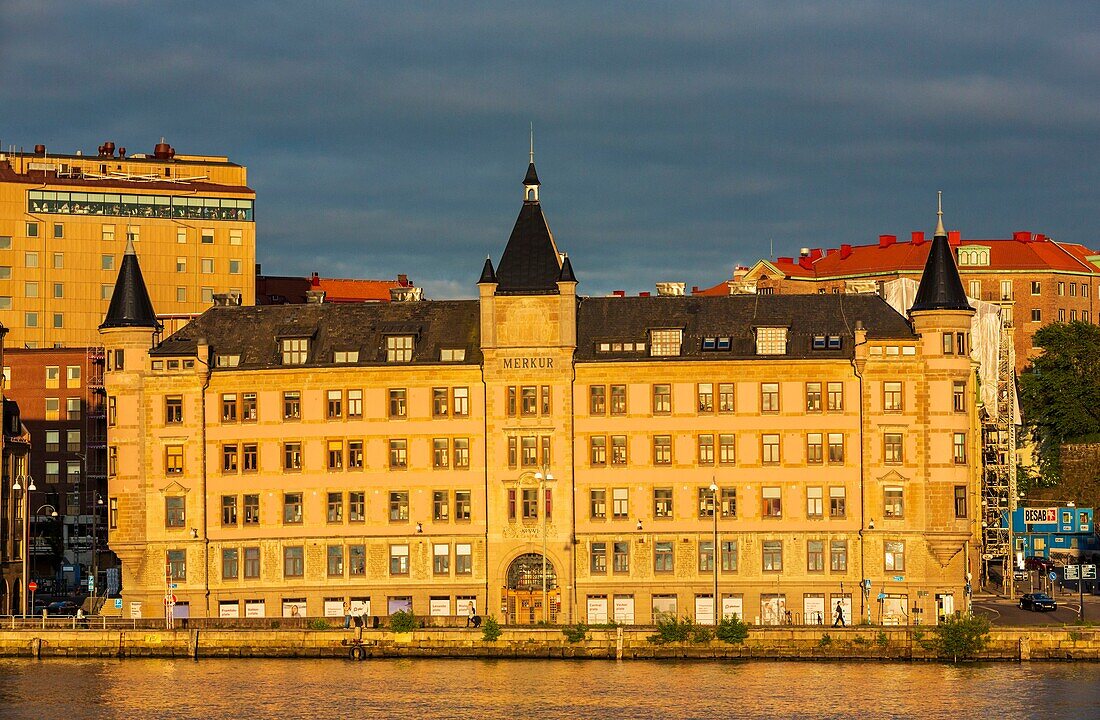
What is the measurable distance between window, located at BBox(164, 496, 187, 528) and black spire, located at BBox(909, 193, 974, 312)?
1563 inches

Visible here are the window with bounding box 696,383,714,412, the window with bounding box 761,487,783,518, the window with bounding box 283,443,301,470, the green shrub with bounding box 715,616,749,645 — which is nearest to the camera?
the green shrub with bounding box 715,616,749,645

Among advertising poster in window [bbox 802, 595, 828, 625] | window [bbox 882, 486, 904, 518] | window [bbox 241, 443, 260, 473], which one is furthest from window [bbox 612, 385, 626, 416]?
window [bbox 241, 443, 260, 473]

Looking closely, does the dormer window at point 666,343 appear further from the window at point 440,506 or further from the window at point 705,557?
the window at point 440,506

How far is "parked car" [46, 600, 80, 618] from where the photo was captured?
13062 centimetres

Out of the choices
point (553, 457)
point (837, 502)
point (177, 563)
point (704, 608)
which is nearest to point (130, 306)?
point (177, 563)

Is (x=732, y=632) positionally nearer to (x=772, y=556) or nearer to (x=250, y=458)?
(x=772, y=556)

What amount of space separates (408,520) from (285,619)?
11870 millimetres

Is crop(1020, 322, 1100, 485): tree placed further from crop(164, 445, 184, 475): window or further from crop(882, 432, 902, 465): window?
crop(164, 445, 184, 475): window

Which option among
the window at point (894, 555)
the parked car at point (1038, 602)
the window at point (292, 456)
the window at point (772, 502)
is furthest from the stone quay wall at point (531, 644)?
the parked car at point (1038, 602)

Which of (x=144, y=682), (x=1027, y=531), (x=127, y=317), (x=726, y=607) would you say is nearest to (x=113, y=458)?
(x=127, y=317)

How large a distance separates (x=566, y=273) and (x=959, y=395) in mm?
21258

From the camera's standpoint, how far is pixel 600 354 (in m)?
126

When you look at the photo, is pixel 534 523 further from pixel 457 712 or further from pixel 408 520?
pixel 457 712

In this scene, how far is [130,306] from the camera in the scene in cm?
12862
